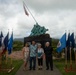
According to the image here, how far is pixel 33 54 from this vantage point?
51.4 ft

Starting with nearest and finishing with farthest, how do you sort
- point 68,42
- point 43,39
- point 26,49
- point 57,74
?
point 57,74 < point 26,49 < point 68,42 < point 43,39

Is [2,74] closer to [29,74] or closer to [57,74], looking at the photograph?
[29,74]

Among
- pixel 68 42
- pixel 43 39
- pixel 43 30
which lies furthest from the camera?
pixel 43 30

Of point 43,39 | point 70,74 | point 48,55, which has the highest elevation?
point 43,39

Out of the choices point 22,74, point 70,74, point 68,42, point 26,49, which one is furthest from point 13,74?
point 68,42

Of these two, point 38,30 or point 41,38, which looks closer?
point 41,38

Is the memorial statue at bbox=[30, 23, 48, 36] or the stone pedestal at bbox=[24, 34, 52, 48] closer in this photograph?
the stone pedestal at bbox=[24, 34, 52, 48]

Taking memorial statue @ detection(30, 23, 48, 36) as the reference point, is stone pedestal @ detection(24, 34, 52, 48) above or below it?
below

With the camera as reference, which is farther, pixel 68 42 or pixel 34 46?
pixel 68 42

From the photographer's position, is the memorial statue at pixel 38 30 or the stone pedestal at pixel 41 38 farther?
the memorial statue at pixel 38 30

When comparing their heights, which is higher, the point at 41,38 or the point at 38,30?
the point at 38,30

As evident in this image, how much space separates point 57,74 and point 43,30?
21820mm

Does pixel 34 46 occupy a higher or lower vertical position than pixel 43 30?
lower

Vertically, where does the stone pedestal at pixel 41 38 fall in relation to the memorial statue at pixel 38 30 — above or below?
below
